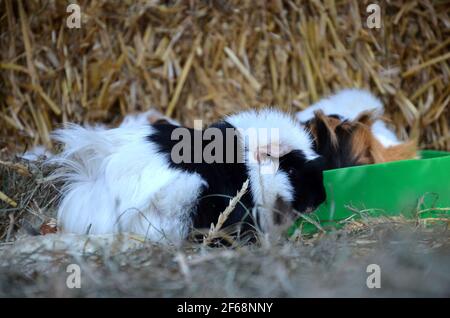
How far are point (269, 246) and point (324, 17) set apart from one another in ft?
6.94

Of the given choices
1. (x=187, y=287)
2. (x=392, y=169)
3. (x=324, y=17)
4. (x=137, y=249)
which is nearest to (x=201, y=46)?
(x=324, y=17)

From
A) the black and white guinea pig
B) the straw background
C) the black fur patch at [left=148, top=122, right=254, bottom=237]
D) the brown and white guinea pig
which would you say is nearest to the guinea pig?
the brown and white guinea pig

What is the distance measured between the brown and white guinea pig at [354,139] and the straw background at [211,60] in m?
0.63

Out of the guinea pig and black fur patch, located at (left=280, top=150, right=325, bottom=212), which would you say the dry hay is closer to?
the guinea pig

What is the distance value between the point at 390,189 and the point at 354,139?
435 mm

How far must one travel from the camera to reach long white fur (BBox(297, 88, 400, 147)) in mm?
2703

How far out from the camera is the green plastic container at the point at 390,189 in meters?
2.12

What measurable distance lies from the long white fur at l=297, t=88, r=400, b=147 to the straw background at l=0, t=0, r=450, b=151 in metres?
0.39

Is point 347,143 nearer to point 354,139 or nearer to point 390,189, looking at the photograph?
point 354,139

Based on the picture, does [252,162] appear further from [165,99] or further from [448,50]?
[448,50]

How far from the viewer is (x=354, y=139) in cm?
252

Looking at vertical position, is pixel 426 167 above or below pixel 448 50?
below

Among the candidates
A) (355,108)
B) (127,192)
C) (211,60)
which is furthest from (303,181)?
(211,60)

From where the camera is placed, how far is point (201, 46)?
11.2ft
